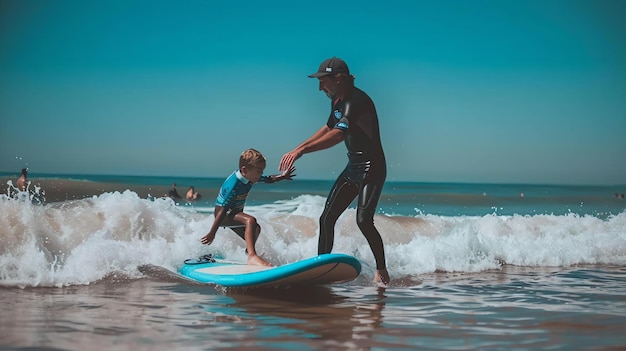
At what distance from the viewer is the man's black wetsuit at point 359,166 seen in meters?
5.85

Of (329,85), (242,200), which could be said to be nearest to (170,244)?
(242,200)

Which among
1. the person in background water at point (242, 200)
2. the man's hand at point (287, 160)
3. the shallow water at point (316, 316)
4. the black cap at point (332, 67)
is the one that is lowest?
the shallow water at point (316, 316)

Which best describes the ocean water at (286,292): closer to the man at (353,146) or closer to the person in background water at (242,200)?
the person in background water at (242,200)

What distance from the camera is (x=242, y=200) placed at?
19.9ft

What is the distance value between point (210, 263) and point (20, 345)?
2658 mm

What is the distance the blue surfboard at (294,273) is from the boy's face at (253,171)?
0.77 m

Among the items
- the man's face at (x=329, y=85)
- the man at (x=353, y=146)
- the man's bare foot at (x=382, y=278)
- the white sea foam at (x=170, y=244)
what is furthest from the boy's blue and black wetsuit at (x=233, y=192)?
the man's bare foot at (x=382, y=278)

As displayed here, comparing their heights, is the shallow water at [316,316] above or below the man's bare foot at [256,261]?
below

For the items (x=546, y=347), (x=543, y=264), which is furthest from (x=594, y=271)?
(x=546, y=347)

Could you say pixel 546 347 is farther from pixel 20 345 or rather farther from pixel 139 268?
pixel 139 268

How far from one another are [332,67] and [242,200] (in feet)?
4.64

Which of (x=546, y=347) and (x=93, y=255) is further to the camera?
Result: (x=93, y=255)

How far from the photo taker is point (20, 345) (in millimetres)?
3672

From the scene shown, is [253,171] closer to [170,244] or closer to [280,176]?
[280,176]
